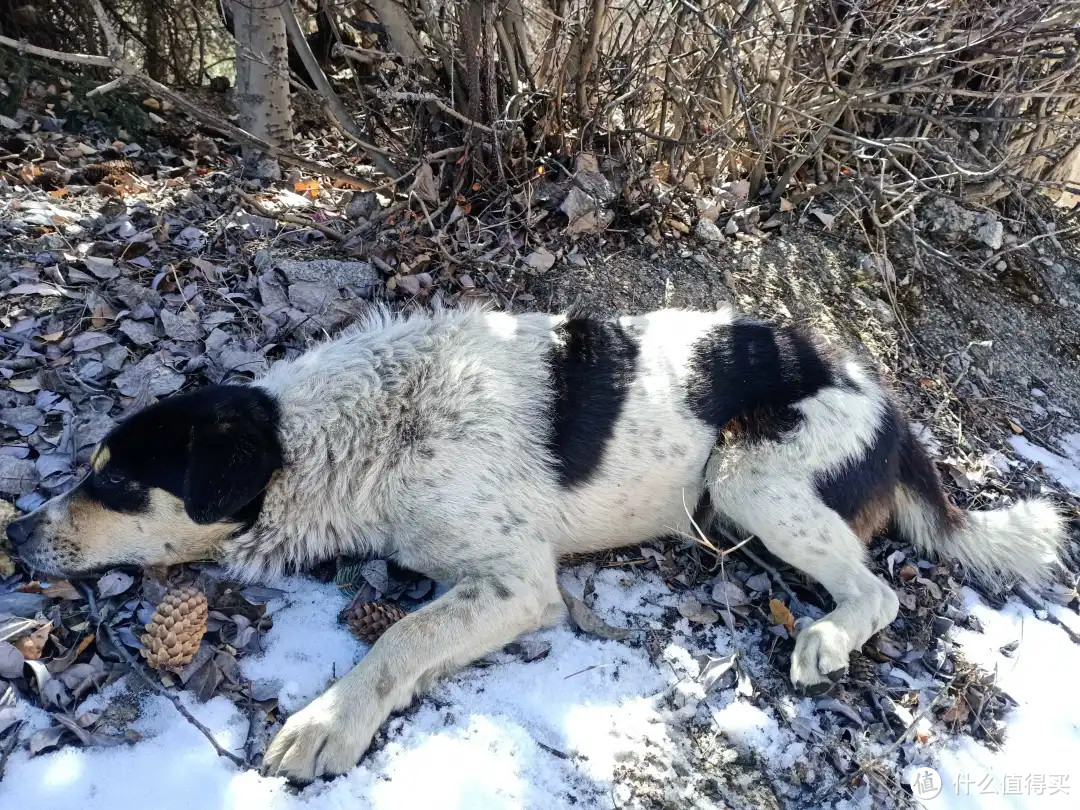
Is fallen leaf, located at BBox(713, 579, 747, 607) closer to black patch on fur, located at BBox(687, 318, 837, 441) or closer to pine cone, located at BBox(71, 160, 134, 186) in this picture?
black patch on fur, located at BBox(687, 318, 837, 441)

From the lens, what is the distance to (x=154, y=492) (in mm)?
2717

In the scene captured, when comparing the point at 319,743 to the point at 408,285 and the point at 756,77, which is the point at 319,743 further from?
the point at 756,77

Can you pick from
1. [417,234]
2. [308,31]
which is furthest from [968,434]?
[308,31]

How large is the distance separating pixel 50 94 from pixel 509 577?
4.66 m

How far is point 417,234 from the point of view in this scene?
4191 mm

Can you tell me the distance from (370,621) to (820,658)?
1.66 m

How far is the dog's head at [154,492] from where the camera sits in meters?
2.64

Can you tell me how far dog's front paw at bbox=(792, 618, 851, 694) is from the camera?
2.70 meters

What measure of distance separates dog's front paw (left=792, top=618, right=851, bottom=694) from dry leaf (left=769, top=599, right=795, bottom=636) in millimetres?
171

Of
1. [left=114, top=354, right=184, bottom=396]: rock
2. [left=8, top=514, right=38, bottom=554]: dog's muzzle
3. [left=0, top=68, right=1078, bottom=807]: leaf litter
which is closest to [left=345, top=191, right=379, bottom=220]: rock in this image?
[left=0, top=68, right=1078, bottom=807]: leaf litter

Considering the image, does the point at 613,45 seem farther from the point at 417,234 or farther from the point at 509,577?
the point at 509,577

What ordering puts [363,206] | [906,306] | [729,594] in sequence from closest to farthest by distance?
1. [729,594]
2. [363,206]
3. [906,306]

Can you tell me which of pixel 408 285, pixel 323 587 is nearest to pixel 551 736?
pixel 323 587

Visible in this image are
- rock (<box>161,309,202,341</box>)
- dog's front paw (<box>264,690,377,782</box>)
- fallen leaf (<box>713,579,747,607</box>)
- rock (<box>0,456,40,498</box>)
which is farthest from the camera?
rock (<box>161,309,202,341</box>)
